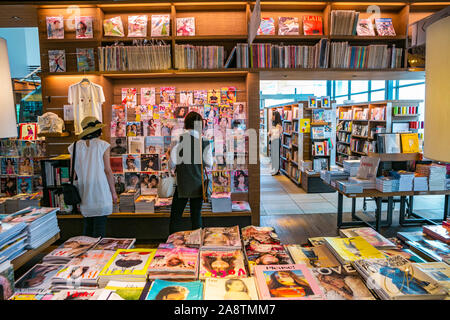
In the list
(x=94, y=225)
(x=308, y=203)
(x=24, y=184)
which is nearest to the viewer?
(x=94, y=225)

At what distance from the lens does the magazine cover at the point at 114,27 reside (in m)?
4.04

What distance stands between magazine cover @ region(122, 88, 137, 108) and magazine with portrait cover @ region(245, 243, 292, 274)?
10.6ft

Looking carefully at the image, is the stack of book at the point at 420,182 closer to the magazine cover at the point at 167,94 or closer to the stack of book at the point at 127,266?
the magazine cover at the point at 167,94

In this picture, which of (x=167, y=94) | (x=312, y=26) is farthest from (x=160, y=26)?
(x=312, y=26)

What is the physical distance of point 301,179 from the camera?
24.9 feet

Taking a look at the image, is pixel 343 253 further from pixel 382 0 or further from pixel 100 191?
pixel 382 0

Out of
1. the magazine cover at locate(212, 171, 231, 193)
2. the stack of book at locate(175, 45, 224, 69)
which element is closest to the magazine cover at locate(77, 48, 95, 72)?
the stack of book at locate(175, 45, 224, 69)

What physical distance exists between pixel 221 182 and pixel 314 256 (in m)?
2.67

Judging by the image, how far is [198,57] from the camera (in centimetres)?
398

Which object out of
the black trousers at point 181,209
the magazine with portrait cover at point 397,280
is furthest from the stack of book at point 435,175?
the magazine with portrait cover at point 397,280

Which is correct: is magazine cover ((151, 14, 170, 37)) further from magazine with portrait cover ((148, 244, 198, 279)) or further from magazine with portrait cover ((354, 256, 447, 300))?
magazine with portrait cover ((354, 256, 447, 300))

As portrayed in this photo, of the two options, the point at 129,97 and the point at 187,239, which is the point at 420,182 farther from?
the point at 129,97

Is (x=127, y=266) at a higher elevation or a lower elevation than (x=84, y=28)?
lower

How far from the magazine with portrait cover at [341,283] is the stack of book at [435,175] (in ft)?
10.6
